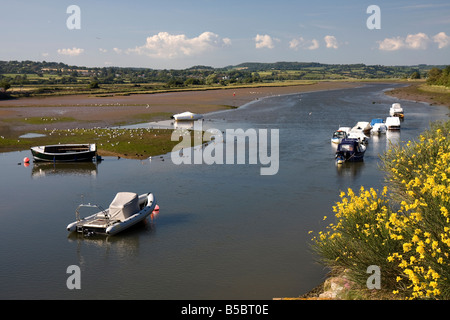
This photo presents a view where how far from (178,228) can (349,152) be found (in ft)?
83.2

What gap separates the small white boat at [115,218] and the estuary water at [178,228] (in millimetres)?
597

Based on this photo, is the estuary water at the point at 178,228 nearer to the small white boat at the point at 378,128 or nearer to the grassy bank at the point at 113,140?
the grassy bank at the point at 113,140

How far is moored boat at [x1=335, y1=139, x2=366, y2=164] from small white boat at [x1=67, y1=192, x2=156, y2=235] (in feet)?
79.8

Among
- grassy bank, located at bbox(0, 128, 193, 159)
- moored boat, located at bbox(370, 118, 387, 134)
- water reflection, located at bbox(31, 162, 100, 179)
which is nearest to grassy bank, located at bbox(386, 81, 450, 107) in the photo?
moored boat, located at bbox(370, 118, 387, 134)

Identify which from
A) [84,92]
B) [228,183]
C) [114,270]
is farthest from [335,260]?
[84,92]

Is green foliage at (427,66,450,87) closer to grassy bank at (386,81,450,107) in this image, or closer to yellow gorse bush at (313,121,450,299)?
grassy bank at (386,81,450,107)

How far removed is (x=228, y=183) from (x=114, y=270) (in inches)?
703

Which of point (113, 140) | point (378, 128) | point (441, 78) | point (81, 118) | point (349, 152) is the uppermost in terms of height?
point (441, 78)

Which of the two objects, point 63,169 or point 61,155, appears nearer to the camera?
point 63,169

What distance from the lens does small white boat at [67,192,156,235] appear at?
91.1 feet

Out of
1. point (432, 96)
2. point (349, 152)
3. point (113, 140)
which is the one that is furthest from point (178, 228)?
point (432, 96)

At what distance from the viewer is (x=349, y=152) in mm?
47125

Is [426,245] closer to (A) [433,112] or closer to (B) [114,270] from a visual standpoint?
(B) [114,270]

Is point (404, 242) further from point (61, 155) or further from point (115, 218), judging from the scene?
point (61, 155)
